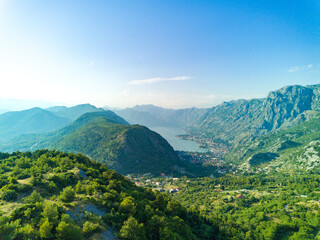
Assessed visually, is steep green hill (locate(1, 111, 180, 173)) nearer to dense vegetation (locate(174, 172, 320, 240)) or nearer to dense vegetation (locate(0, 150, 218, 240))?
dense vegetation (locate(174, 172, 320, 240))

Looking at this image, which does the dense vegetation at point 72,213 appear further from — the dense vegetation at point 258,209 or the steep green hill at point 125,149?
the steep green hill at point 125,149

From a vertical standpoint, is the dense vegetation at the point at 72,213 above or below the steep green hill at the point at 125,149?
above

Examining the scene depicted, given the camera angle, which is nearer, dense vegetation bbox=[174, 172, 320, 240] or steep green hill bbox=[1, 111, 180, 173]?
dense vegetation bbox=[174, 172, 320, 240]

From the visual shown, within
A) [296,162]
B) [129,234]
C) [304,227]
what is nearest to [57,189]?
[129,234]

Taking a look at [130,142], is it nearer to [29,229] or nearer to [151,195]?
[151,195]

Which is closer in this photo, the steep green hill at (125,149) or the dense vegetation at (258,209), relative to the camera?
the dense vegetation at (258,209)

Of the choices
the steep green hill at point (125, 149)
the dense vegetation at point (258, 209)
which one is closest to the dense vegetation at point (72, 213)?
the dense vegetation at point (258, 209)

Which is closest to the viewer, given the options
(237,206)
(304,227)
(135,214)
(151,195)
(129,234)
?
(129,234)

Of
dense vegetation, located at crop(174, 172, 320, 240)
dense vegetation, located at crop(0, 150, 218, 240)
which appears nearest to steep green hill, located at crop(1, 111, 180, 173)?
dense vegetation, located at crop(174, 172, 320, 240)

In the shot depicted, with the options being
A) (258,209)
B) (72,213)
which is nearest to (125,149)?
(258,209)
